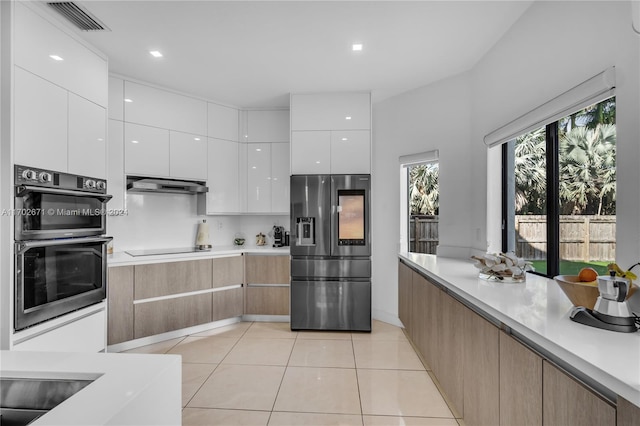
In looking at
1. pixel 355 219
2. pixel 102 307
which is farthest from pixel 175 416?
pixel 355 219

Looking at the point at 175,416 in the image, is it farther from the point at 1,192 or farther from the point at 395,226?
the point at 395,226

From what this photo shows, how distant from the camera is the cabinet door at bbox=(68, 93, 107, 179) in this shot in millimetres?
2406

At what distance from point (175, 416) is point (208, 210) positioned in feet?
10.6

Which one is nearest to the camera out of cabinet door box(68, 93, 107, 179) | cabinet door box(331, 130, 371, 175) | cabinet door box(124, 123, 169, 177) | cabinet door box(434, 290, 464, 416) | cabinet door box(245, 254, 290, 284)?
cabinet door box(434, 290, 464, 416)

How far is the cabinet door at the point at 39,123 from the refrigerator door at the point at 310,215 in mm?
2075

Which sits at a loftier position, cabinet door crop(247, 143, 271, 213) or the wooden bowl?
cabinet door crop(247, 143, 271, 213)

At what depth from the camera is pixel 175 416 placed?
0.89 metres

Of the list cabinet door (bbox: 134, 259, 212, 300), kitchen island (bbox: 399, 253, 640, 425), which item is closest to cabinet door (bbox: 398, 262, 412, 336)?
kitchen island (bbox: 399, 253, 640, 425)

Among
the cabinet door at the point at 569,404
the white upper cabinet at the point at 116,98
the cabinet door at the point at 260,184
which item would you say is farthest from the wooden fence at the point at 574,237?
the white upper cabinet at the point at 116,98

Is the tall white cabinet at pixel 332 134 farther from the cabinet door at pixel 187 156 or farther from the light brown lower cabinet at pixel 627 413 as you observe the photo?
the light brown lower cabinet at pixel 627 413

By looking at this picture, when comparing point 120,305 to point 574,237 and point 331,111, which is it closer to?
point 331,111

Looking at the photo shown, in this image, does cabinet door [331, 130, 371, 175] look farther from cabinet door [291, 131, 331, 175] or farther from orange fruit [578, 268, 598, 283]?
orange fruit [578, 268, 598, 283]

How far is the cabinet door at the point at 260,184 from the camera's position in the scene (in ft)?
13.6

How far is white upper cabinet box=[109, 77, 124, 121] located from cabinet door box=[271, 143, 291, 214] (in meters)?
1.68
